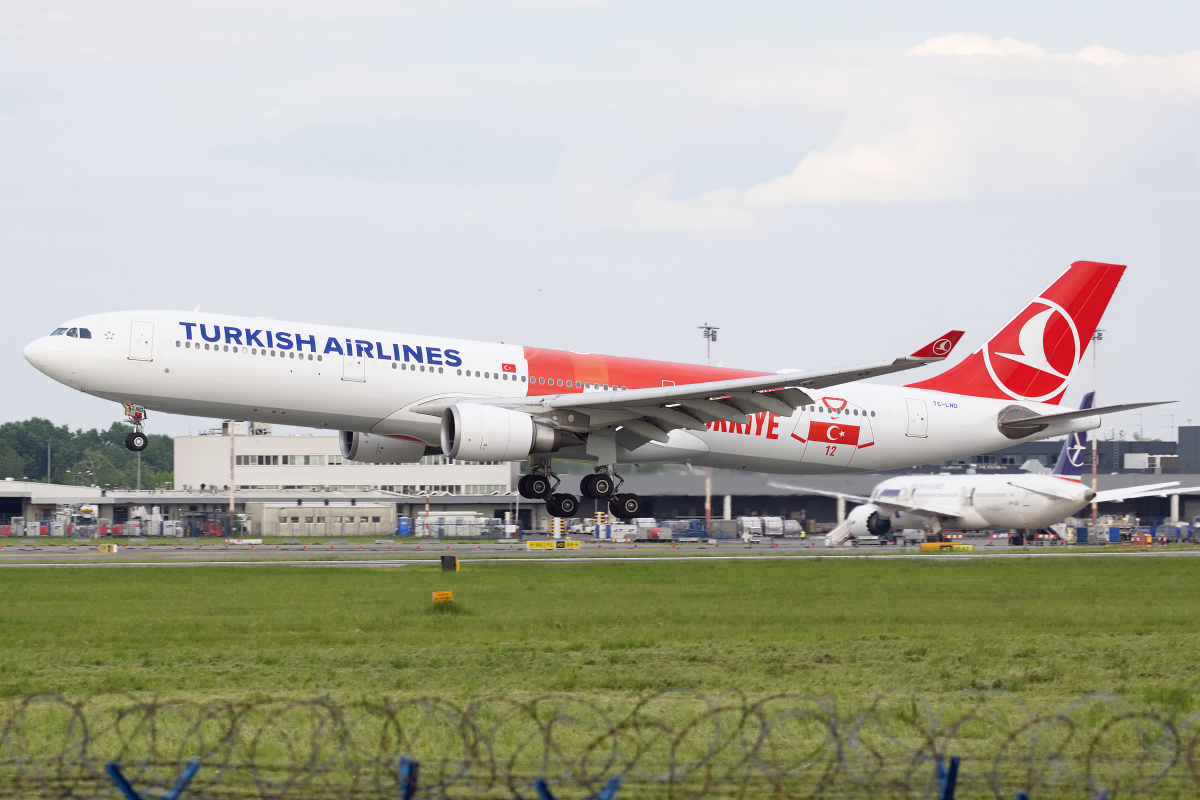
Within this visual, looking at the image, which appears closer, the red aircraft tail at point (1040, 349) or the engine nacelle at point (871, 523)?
the red aircraft tail at point (1040, 349)

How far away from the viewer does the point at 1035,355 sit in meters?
41.8

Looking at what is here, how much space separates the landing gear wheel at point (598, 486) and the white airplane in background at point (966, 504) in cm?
2888

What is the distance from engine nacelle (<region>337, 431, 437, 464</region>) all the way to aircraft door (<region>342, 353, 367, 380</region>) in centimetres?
388

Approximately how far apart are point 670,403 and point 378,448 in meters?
8.48

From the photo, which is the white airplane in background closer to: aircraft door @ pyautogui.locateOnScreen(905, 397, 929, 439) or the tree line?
aircraft door @ pyautogui.locateOnScreen(905, 397, 929, 439)

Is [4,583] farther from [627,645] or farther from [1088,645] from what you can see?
[1088,645]

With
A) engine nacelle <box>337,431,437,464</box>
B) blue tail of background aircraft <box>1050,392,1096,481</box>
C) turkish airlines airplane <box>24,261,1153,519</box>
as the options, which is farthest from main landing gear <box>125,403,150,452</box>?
blue tail of background aircraft <box>1050,392,1096,481</box>

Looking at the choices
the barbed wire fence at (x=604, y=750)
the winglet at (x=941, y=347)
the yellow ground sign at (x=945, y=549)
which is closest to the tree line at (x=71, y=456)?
the yellow ground sign at (x=945, y=549)

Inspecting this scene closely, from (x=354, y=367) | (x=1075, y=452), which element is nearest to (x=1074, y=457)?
(x=1075, y=452)

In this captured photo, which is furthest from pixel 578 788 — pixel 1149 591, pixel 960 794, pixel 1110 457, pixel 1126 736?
pixel 1110 457

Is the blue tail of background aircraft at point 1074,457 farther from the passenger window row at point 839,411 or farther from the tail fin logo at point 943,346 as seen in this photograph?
the tail fin logo at point 943,346

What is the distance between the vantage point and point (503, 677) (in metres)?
18.9

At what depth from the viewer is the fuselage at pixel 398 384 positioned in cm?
3203

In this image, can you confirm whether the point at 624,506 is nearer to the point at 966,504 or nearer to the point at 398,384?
the point at 398,384
